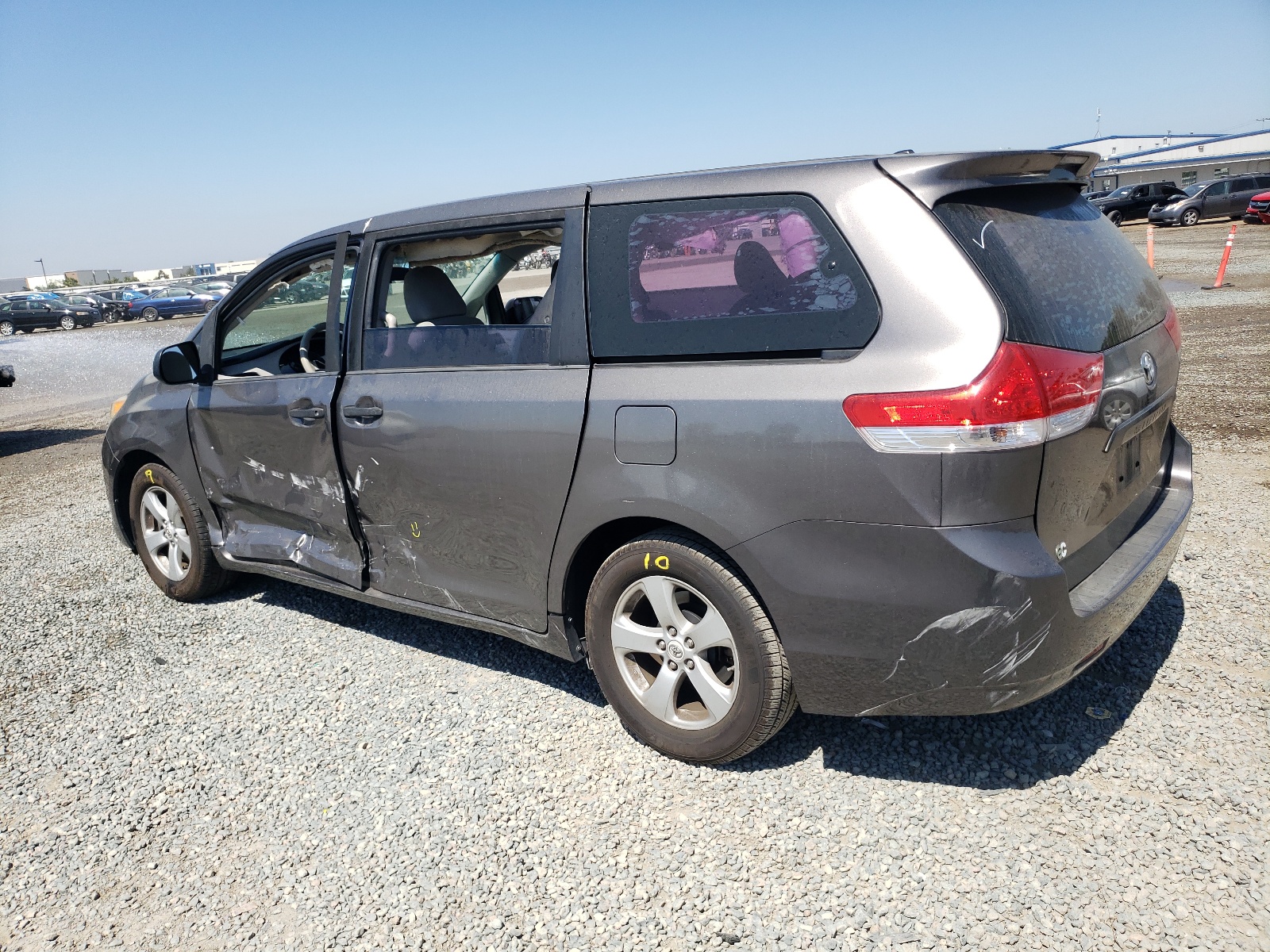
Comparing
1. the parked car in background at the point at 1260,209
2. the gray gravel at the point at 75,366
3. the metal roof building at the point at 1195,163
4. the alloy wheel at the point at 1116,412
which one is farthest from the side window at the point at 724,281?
the metal roof building at the point at 1195,163

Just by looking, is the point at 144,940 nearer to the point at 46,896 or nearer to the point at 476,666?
the point at 46,896

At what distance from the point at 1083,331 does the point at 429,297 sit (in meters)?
2.49

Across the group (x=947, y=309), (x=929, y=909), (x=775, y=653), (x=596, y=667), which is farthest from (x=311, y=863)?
(x=947, y=309)

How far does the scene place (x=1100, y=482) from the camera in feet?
8.64

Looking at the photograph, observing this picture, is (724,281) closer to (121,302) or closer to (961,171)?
(961,171)

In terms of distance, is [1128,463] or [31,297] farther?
[31,297]

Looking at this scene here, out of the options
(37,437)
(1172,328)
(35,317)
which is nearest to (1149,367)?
(1172,328)

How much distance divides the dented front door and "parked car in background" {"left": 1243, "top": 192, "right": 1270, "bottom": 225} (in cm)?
3325

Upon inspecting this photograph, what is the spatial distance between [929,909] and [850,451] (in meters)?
1.18

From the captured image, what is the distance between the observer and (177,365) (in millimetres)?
4355

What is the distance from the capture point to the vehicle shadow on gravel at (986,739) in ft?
9.32

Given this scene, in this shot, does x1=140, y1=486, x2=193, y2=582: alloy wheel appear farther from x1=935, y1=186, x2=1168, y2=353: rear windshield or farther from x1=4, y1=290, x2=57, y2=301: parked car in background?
x1=4, y1=290, x2=57, y2=301: parked car in background

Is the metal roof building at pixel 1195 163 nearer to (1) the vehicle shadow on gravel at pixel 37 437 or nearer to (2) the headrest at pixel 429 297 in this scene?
(1) the vehicle shadow on gravel at pixel 37 437

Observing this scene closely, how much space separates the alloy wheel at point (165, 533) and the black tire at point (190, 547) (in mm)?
17
